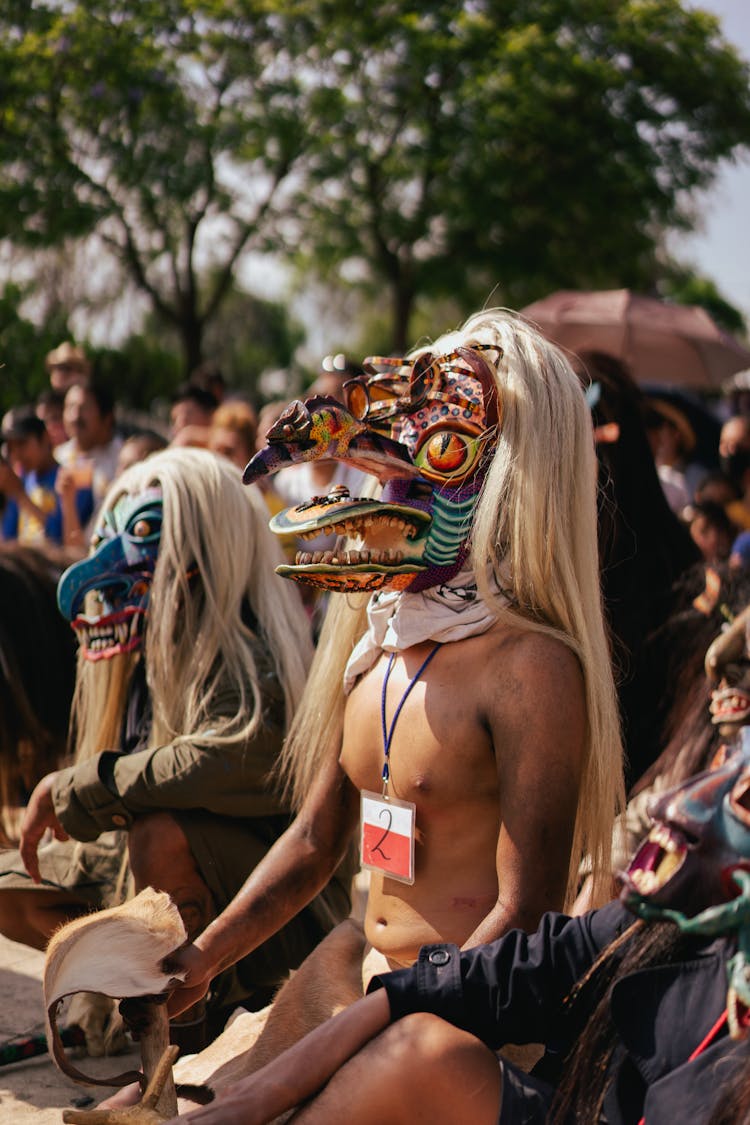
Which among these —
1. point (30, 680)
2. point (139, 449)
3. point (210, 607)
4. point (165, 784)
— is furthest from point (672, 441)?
point (165, 784)

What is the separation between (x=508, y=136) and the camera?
20.4 m

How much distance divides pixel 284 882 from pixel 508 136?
19243mm

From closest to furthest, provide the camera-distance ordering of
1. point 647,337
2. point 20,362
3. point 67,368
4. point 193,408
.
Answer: point 193,408, point 647,337, point 67,368, point 20,362

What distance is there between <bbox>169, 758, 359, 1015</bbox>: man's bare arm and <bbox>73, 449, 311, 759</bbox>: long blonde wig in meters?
0.64

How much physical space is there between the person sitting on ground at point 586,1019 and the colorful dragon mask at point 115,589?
1696 millimetres

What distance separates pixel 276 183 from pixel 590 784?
18634 mm

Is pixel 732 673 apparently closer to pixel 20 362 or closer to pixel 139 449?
pixel 139 449

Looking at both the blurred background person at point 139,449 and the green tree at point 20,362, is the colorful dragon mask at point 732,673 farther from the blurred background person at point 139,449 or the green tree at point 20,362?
the green tree at point 20,362

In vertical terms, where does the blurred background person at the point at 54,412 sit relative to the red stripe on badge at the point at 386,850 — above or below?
above

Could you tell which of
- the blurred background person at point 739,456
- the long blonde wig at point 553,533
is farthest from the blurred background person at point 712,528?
the long blonde wig at point 553,533

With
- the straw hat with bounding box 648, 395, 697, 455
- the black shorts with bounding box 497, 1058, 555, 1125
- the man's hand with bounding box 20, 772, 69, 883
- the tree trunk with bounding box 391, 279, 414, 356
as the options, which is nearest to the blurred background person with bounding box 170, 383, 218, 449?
the straw hat with bounding box 648, 395, 697, 455

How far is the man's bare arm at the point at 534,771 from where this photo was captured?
85.8 inches

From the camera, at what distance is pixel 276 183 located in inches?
786

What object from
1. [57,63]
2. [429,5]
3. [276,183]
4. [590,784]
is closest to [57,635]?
→ [590,784]
